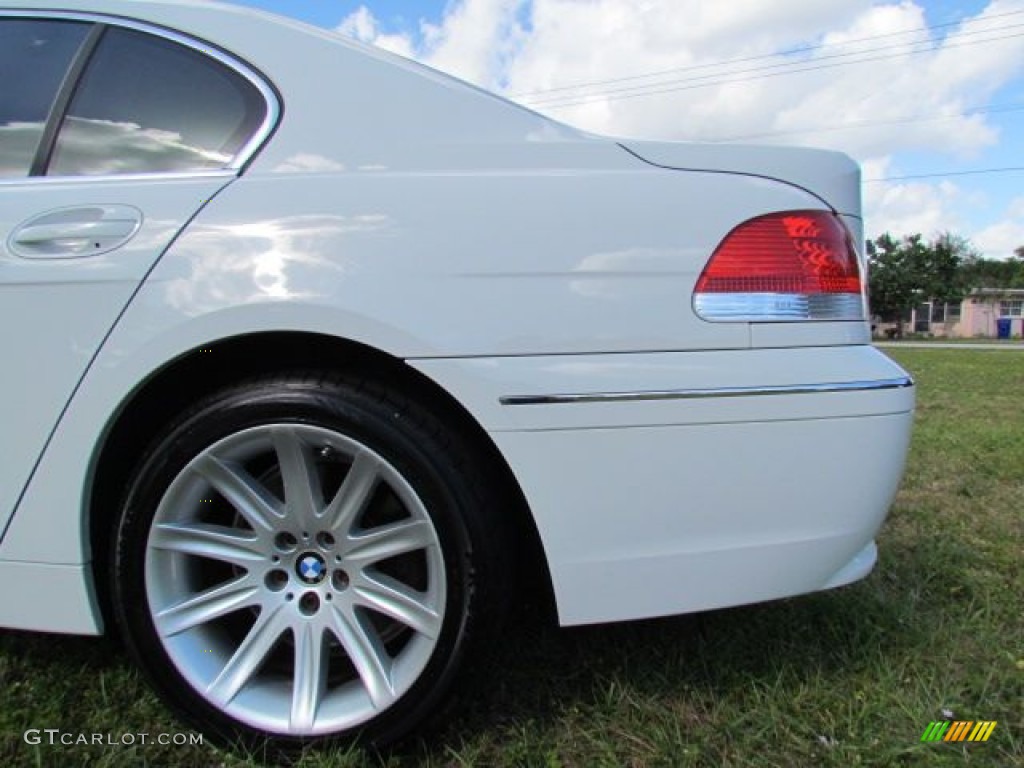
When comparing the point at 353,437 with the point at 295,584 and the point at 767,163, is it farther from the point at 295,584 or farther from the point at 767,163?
the point at 767,163

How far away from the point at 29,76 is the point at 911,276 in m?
65.8

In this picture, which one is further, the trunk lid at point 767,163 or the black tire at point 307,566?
the trunk lid at point 767,163

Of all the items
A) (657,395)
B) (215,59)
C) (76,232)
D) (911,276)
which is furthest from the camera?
(911,276)

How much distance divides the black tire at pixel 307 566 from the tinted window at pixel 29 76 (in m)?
0.84

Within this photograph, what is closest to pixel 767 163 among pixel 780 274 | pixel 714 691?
pixel 780 274

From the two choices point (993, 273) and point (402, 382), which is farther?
point (993, 273)

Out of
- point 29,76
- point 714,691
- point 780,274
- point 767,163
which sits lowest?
point 714,691

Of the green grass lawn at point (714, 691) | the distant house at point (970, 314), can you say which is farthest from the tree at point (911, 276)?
the green grass lawn at point (714, 691)

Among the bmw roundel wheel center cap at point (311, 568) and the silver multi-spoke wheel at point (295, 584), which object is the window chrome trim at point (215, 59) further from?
the bmw roundel wheel center cap at point (311, 568)

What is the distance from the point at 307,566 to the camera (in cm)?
175

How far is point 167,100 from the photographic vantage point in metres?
1.86

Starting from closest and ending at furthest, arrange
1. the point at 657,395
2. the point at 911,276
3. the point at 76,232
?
the point at 657,395 < the point at 76,232 < the point at 911,276

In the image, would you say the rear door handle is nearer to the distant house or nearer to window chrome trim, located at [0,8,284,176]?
window chrome trim, located at [0,8,284,176]

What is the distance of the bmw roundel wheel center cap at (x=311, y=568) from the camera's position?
1747mm
